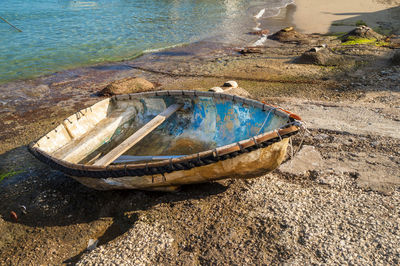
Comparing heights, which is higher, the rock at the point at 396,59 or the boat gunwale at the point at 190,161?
the boat gunwale at the point at 190,161

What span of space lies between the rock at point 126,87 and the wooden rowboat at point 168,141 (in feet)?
10.4

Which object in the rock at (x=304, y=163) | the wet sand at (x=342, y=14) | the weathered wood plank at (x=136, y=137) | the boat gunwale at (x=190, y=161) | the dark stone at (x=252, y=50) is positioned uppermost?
the boat gunwale at (x=190, y=161)

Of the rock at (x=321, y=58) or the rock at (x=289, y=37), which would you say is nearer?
→ the rock at (x=321, y=58)

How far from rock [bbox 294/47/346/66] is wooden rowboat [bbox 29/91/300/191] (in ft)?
22.4

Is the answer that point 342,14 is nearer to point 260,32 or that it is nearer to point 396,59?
point 260,32

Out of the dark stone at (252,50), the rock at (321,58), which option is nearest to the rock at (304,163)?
the rock at (321,58)

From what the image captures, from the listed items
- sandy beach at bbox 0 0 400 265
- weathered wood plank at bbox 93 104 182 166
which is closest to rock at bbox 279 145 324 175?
sandy beach at bbox 0 0 400 265

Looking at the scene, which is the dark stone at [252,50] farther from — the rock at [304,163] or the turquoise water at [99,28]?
the rock at [304,163]

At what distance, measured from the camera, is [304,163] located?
207 inches

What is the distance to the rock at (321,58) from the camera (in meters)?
10.8

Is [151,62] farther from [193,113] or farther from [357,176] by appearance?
[357,176]

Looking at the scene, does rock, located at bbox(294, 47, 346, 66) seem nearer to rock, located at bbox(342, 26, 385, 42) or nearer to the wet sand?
rock, located at bbox(342, 26, 385, 42)

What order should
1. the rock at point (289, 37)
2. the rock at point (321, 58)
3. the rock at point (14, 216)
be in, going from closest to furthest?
1. the rock at point (14, 216)
2. the rock at point (321, 58)
3. the rock at point (289, 37)

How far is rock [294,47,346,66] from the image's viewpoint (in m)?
10.8
